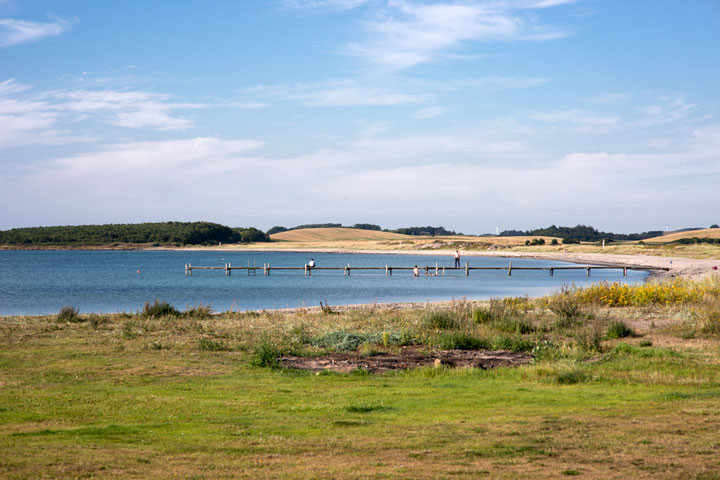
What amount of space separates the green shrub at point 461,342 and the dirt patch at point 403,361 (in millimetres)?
782

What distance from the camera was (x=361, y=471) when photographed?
6.43m

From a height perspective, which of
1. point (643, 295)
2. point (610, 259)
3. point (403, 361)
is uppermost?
point (643, 295)

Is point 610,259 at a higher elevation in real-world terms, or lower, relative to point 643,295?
lower

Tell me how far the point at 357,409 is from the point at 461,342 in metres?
7.66

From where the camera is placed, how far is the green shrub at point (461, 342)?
1664cm

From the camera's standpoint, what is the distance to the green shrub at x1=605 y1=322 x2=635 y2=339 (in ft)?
58.9

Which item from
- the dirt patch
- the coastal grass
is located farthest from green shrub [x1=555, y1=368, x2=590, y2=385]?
the dirt patch

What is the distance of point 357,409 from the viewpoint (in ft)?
31.4

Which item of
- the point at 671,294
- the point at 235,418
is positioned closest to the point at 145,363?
the point at 235,418

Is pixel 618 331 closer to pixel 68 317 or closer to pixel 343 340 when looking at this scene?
pixel 343 340

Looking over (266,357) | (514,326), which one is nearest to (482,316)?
(514,326)

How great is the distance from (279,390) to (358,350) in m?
5.15

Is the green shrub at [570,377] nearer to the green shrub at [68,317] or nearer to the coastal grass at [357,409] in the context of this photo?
the coastal grass at [357,409]

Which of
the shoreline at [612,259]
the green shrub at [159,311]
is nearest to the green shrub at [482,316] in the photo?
the shoreline at [612,259]
